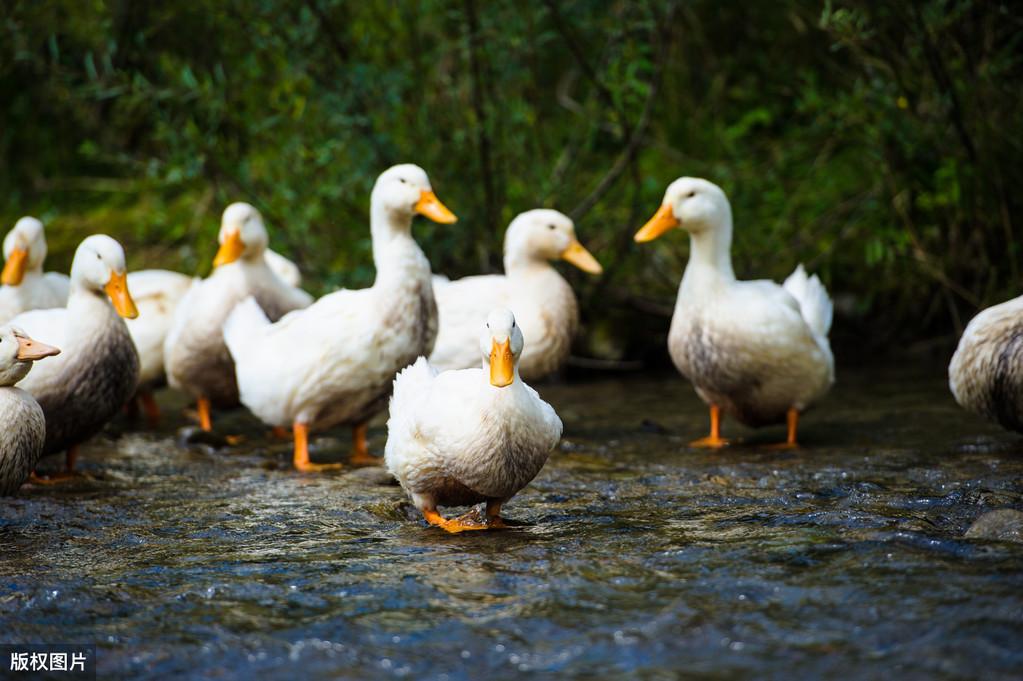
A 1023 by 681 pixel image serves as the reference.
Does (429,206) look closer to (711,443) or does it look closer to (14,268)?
(711,443)

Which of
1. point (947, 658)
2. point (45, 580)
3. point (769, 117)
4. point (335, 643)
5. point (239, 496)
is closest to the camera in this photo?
point (947, 658)

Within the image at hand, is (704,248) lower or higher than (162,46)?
lower

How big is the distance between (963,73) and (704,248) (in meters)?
2.30

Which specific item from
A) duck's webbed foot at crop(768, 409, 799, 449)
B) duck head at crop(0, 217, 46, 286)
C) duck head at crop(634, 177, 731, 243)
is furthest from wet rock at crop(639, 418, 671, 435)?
duck head at crop(0, 217, 46, 286)

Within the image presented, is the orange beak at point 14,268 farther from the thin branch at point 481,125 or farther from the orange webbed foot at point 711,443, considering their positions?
the orange webbed foot at point 711,443

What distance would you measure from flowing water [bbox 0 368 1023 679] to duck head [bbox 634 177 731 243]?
1.29 m

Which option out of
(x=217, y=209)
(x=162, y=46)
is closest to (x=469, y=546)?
(x=217, y=209)

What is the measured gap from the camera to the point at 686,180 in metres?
6.59

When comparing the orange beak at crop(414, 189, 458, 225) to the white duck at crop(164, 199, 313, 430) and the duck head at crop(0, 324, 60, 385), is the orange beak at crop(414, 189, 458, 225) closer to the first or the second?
the white duck at crop(164, 199, 313, 430)

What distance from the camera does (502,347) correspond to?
4.07 meters

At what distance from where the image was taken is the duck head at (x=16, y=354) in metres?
4.79

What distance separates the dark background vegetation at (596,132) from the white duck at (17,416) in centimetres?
315

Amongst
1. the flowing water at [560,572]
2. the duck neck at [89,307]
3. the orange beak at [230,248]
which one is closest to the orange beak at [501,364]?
the flowing water at [560,572]

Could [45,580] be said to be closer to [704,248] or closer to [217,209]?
[704,248]
